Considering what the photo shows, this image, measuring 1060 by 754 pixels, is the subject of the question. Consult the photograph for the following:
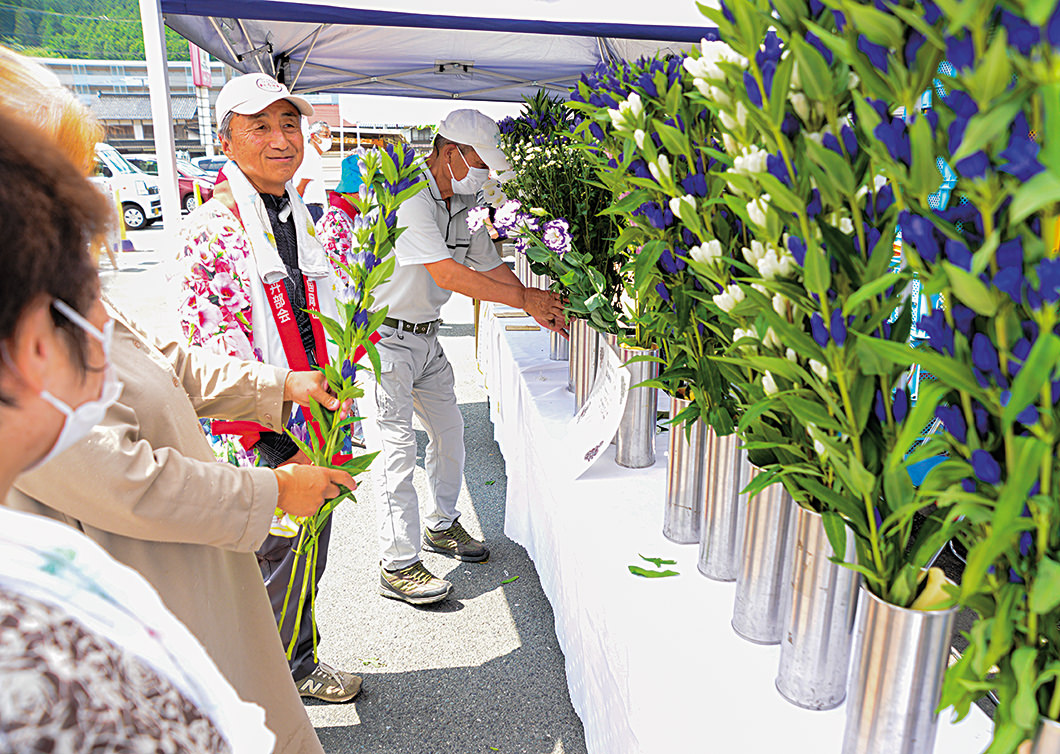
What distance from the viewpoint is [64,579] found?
50 cm

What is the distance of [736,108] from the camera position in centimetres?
81

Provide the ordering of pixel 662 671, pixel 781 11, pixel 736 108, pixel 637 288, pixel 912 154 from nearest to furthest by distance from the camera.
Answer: pixel 912 154
pixel 781 11
pixel 736 108
pixel 662 671
pixel 637 288

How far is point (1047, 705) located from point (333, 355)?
1.76 m

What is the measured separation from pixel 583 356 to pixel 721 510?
3.00ft

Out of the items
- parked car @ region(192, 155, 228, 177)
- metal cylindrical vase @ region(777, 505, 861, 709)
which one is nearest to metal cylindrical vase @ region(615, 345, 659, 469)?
metal cylindrical vase @ region(777, 505, 861, 709)

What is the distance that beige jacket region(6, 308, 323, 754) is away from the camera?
1.02 metres

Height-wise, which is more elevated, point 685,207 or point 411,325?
point 685,207

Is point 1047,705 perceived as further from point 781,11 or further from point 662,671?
point 781,11

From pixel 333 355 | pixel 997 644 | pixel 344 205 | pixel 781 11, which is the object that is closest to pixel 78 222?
pixel 781 11

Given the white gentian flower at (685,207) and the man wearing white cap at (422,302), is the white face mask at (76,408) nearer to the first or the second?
the white gentian flower at (685,207)

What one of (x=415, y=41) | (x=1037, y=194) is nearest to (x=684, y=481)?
(x=1037, y=194)

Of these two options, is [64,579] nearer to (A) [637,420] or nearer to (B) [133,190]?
(A) [637,420]

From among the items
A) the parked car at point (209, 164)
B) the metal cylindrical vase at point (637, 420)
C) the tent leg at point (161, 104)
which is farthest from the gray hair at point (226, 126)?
the parked car at point (209, 164)

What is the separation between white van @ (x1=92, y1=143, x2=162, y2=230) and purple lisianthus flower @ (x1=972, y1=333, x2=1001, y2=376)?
16.5 meters
